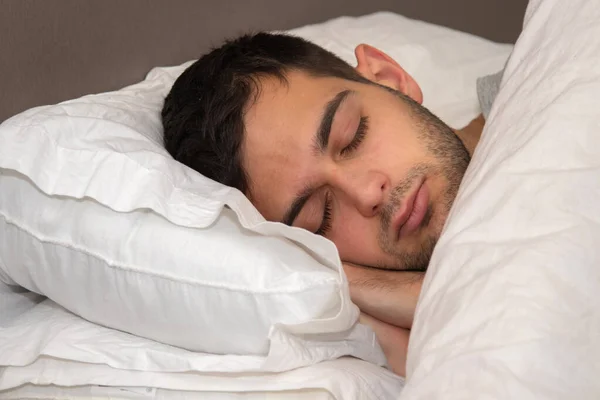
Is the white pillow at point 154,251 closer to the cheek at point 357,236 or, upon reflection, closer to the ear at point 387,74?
the cheek at point 357,236

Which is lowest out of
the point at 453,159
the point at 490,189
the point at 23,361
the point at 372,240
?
the point at 23,361

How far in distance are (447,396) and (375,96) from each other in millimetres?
653

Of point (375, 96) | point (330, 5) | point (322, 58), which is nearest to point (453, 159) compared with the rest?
point (375, 96)

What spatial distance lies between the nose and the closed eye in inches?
1.7

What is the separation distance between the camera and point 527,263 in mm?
646

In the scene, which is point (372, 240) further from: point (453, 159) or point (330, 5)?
point (330, 5)

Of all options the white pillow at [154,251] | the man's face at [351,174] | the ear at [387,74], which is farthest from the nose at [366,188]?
the ear at [387,74]

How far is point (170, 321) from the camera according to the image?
2.95 ft

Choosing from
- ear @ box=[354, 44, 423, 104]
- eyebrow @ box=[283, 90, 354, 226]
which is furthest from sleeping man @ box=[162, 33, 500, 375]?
ear @ box=[354, 44, 423, 104]

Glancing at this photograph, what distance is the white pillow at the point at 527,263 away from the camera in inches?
23.1

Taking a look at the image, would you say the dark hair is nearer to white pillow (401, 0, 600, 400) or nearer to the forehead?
the forehead

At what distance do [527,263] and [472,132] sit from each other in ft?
2.82

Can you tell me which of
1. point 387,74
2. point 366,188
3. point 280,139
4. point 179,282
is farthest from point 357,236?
point 387,74

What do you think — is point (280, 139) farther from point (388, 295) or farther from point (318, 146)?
point (388, 295)
